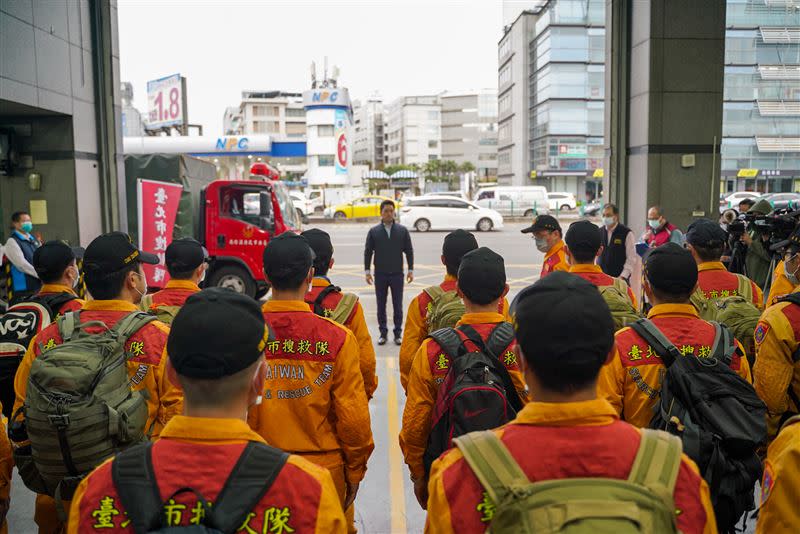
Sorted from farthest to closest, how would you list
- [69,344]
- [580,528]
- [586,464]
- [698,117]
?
[698,117]
[69,344]
[586,464]
[580,528]

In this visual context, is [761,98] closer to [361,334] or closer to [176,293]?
[361,334]

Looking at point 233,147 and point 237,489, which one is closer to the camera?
point 237,489

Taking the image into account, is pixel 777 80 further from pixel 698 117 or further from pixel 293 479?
pixel 293 479

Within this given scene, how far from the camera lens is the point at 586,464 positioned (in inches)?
56.1

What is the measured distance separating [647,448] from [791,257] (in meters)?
3.57

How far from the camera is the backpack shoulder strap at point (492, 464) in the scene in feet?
4.52

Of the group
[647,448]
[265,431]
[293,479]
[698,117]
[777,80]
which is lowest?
[265,431]

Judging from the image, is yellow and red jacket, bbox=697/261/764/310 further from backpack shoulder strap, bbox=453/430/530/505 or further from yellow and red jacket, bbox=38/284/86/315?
yellow and red jacket, bbox=38/284/86/315

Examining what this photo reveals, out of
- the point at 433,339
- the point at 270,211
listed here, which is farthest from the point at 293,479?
the point at 270,211

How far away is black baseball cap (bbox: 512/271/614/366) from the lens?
60.0 inches

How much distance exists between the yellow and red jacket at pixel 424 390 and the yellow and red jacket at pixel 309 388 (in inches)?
8.6

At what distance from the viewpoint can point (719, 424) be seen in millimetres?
2336

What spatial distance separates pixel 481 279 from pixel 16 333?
2.64 metres

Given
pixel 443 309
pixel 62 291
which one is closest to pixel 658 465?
pixel 443 309
